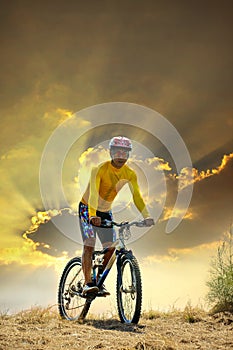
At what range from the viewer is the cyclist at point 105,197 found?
772 cm

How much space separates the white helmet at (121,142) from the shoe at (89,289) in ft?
7.60

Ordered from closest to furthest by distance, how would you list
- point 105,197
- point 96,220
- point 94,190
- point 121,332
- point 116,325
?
1. point 121,332
2. point 96,220
3. point 116,325
4. point 94,190
5. point 105,197

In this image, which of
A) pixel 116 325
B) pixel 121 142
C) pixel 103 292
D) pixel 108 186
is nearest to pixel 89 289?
pixel 103 292

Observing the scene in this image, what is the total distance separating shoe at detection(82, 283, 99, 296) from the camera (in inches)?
303

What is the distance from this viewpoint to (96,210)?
26.2ft

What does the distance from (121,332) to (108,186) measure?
2431 millimetres

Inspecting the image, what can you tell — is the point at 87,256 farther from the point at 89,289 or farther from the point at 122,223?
the point at 122,223

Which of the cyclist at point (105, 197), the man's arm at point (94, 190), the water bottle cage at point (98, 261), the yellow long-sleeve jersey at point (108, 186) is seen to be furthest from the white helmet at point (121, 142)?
the water bottle cage at point (98, 261)

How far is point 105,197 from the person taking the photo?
8070 mm

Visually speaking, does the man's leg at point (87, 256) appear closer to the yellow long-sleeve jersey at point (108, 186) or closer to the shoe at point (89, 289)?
the shoe at point (89, 289)

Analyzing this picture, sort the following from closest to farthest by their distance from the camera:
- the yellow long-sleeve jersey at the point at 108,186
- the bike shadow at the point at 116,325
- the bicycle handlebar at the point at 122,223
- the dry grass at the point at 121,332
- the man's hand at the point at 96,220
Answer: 1. the dry grass at the point at 121,332
2. the bike shadow at the point at 116,325
3. the man's hand at the point at 96,220
4. the bicycle handlebar at the point at 122,223
5. the yellow long-sleeve jersey at the point at 108,186

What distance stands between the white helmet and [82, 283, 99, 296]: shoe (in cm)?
232

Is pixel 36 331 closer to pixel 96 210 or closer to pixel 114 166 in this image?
pixel 96 210

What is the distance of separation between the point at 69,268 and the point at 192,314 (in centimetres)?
251
